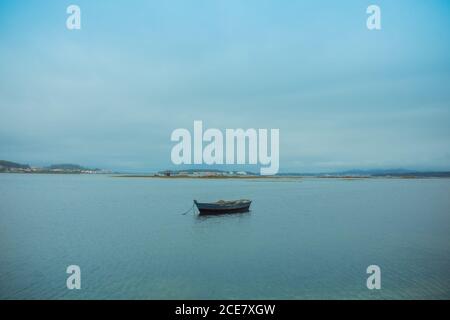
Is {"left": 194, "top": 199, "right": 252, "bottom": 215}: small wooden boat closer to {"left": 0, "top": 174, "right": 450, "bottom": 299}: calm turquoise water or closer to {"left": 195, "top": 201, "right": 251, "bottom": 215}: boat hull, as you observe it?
{"left": 195, "top": 201, "right": 251, "bottom": 215}: boat hull

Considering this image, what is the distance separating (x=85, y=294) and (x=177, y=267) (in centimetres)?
417

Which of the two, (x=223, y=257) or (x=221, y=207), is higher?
(x=221, y=207)

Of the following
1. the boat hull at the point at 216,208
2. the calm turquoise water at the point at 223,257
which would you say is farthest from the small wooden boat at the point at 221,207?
the calm turquoise water at the point at 223,257

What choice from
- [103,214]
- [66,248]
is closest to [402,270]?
[66,248]

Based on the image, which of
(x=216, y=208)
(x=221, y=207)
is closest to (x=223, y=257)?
(x=216, y=208)

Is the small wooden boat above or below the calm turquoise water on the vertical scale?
above

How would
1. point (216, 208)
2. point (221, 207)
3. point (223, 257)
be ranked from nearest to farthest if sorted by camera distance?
point (223, 257) → point (216, 208) → point (221, 207)

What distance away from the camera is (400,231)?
25.6m

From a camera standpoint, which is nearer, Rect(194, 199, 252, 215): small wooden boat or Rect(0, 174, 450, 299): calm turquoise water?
Rect(0, 174, 450, 299): calm turquoise water

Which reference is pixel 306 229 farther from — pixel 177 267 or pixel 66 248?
pixel 66 248

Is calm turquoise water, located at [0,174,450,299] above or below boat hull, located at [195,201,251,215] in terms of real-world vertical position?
below

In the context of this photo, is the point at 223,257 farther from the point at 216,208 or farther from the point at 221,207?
the point at 221,207

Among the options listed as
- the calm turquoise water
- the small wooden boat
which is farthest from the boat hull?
the calm turquoise water
